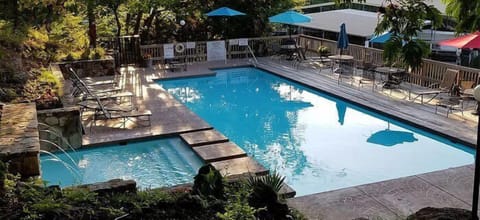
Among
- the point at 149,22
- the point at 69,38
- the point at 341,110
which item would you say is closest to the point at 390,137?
the point at 341,110

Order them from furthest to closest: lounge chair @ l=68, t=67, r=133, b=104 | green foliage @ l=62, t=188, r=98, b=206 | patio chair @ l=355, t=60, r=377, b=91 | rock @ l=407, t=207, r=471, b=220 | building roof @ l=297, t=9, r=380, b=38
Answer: building roof @ l=297, t=9, r=380, b=38 < patio chair @ l=355, t=60, r=377, b=91 < lounge chair @ l=68, t=67, r=133, b=104 < green foliage @ l=62, t=188, r=98, b=206 < rock @ l=407, t=207, r=471, b=220

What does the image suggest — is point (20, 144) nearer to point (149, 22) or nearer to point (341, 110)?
point (341, 110)

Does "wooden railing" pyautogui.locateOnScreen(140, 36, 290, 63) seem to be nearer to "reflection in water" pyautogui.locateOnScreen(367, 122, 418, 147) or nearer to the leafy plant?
"reflection in water" pyautogui.locateOnScreen(367, 122, 418, 147)

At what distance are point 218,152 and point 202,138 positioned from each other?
84cm

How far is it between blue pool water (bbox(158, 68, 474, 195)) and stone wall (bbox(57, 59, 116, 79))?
165cm

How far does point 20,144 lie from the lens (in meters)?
5.76

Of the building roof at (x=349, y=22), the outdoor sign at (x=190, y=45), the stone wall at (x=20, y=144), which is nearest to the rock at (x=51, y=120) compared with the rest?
the stone wall at (x=20, y=144)

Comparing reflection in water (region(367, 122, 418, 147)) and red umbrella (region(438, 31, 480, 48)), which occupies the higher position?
red umbrella (region(438, 31, 480, 48))

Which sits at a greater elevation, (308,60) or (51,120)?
(308,60)

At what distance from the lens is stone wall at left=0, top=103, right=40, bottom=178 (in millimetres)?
5523

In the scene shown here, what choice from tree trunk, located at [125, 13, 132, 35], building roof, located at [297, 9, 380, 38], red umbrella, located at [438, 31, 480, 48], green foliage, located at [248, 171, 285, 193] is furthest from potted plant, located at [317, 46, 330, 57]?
green foliage, located at [248, 171, 285, 193]

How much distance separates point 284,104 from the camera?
1298cm

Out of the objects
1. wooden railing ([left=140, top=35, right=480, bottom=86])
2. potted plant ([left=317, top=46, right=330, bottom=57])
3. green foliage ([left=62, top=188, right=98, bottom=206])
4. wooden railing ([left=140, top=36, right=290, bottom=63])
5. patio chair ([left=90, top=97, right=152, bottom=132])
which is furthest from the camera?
wooden railing ([left=140, top=36, right=290, bottom=63])

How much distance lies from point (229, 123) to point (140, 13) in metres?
8.35
